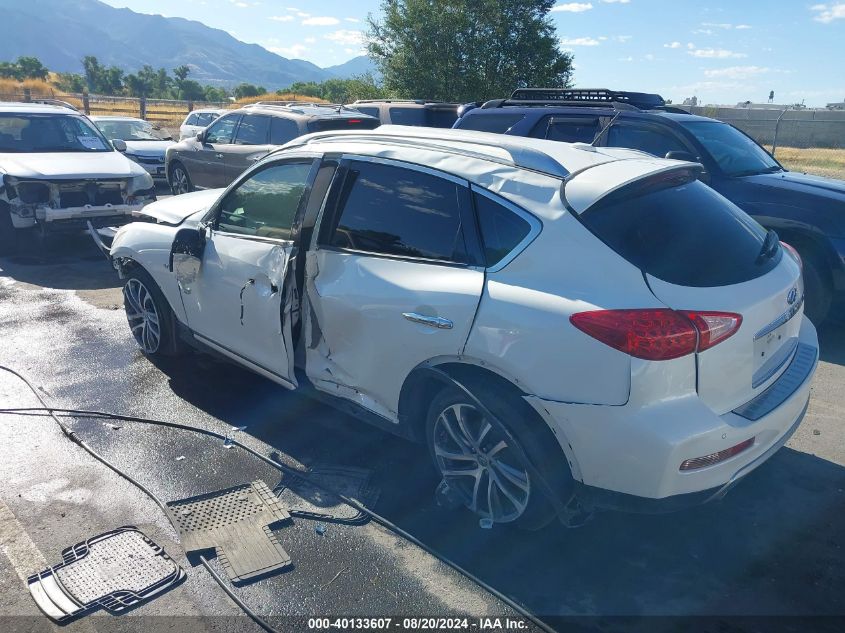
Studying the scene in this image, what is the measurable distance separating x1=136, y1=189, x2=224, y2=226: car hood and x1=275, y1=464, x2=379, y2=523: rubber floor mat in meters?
2.23

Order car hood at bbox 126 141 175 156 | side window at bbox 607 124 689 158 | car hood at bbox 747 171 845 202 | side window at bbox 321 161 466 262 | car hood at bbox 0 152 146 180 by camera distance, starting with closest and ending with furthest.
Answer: side window at bbox 321 161 466 262 → car hood at bbox 747 171 845 202 → side window at bbox 607 124 689 158 → car hood at bbox 0 152 146 180 → car hood at bbox 126 141 175 156

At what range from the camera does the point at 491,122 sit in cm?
820

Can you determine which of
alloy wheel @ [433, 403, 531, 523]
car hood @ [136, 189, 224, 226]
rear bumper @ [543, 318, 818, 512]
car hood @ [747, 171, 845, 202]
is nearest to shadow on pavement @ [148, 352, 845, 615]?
alloy wheel @ [433, 403, 531, 523]

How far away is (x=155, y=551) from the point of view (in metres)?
3.34

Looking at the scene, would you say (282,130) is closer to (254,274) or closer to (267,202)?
(267,202)

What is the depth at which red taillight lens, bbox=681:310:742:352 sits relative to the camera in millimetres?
2811

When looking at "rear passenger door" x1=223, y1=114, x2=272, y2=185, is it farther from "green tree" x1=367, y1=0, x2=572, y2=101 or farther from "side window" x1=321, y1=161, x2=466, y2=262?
"green tree" x1=367, y1=0, x2=572, y2=101

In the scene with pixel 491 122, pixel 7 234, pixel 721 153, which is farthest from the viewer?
pixel 7 234

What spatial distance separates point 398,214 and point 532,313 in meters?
1.10

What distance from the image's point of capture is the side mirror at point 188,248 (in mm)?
4645

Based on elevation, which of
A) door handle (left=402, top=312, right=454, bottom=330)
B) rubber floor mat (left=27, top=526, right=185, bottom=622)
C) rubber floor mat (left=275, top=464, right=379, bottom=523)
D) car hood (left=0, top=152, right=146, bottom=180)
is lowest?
rubber floor mat (left=27, top=526, right=185, bottom=622)

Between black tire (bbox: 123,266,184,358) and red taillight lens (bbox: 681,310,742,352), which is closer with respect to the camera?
red taillight lens (bbox: 681,310,742,352)

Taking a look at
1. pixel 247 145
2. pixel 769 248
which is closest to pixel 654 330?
pixel 769 248

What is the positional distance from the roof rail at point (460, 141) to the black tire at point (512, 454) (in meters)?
1.17
